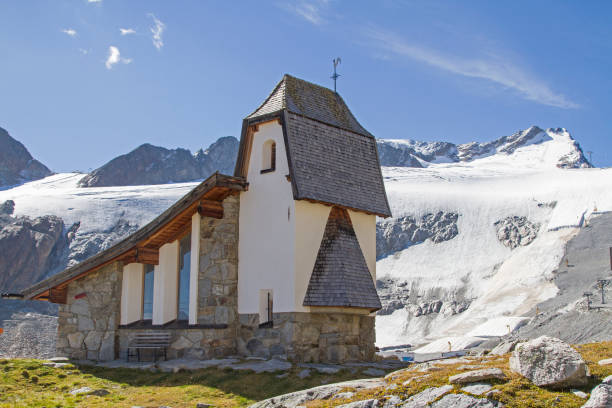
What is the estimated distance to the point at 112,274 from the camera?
21.7 metres

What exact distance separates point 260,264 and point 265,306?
1248 mm

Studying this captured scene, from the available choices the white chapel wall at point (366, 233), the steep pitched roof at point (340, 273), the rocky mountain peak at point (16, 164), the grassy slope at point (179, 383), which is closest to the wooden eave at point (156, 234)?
the steep pitched roof at point (340, 273)

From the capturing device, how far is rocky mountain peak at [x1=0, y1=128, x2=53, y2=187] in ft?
547

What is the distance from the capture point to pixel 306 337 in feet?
61.2

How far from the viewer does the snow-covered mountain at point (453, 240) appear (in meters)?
60.5

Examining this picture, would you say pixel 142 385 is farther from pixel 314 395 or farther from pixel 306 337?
pixel 314 395

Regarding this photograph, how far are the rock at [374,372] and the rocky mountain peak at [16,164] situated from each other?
165 m

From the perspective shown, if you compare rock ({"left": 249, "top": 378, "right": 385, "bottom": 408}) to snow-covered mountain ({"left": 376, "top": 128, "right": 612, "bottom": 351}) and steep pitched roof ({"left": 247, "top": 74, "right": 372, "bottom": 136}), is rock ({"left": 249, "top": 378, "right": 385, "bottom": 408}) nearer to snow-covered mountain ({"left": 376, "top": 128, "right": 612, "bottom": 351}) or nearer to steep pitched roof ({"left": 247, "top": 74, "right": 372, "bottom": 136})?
steep pitched roof ({"left": 247, "top": 74, "right": 372, "bottom": 136})

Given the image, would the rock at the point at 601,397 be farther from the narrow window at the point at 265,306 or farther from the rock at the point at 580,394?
the narrow window at the point at 265,306

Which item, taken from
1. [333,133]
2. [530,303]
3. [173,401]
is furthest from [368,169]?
[530,303]

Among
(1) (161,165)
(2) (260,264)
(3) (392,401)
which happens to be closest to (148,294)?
(2) (260,264)

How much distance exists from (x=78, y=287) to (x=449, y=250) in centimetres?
5941

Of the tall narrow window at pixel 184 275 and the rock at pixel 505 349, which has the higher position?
the tall narrow window at pixel 184 275

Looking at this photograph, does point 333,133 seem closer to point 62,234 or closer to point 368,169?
point 368,169
